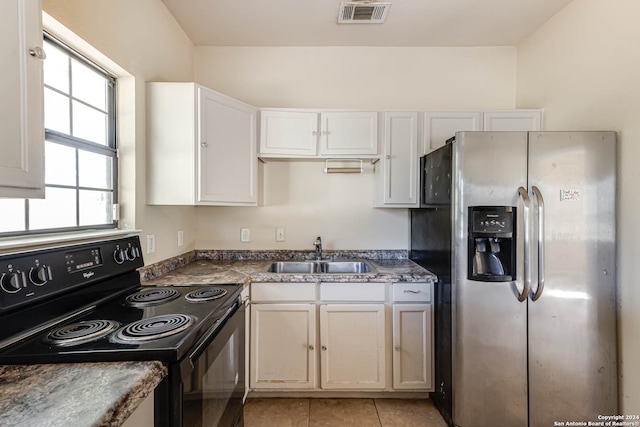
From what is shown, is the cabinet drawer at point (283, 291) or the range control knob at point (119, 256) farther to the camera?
the cabinet drawer at point (283, 291)

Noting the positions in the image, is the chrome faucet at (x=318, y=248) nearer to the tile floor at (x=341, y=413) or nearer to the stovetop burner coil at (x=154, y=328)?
the tile floor at (x=341, y=413)

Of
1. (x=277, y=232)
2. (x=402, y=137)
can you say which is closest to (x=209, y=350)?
(x=277, y=232)

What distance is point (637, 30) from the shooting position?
60.2 inches

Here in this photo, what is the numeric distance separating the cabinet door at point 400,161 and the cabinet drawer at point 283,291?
909 mm

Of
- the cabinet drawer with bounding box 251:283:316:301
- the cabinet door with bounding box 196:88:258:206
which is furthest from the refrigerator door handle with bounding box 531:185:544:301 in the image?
the cabinet door with bounding box 196:88:258:206

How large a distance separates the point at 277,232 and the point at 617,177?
2276 millimetres

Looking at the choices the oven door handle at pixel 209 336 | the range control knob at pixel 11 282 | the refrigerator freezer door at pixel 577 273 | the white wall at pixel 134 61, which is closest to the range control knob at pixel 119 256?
the white wall at pixel 134 61

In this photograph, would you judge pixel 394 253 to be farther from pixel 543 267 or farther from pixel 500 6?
pixel 500 6

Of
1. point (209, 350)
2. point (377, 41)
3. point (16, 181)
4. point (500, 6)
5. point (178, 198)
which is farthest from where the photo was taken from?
point (377, 41)

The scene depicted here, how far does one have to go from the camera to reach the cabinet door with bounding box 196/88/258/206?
1.82 m

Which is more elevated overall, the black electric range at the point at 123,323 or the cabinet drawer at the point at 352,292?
the black electric range at the point at 123,323

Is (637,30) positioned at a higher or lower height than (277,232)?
higher

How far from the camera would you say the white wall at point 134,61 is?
4.35 feet

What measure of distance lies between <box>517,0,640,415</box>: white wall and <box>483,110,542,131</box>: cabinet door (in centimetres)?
9
